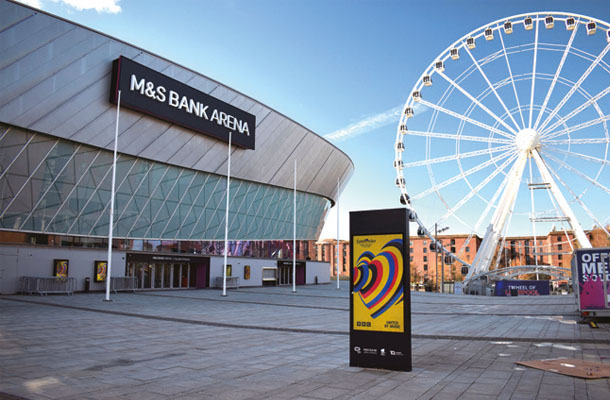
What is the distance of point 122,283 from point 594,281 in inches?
1058

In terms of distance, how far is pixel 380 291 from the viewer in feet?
28.7

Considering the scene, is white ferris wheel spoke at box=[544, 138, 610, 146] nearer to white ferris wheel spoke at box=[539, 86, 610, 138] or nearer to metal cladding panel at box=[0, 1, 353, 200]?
white ferris wheel spoke at box=[539, 86, 610, 138]

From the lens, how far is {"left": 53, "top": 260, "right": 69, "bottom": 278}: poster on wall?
27.8 metres

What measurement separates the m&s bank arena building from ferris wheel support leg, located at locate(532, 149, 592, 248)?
21.3m

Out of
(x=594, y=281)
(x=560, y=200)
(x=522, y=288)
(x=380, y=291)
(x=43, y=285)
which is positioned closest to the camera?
(x=380, y=291)

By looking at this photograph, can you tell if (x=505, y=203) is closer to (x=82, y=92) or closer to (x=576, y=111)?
(x=576, y=111)

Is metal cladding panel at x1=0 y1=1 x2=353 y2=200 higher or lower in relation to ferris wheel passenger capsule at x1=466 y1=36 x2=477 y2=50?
lower

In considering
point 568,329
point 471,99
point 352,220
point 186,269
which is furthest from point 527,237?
point 352,220

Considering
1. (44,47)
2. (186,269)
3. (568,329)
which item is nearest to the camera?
(568,329)

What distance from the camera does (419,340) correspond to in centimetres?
1249

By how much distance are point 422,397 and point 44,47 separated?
2767cm

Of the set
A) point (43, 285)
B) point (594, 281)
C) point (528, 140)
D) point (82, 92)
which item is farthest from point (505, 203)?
point (43, 285)

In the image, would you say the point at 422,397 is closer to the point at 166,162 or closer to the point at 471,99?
the point at 166,162

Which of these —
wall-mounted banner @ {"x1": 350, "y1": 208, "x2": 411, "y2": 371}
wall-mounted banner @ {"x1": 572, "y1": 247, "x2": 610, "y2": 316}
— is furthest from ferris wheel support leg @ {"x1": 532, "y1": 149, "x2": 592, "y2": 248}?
wall-mounted banner @ {"x1": 350, "y1": 208, "x2": 411, "y2": 371}
